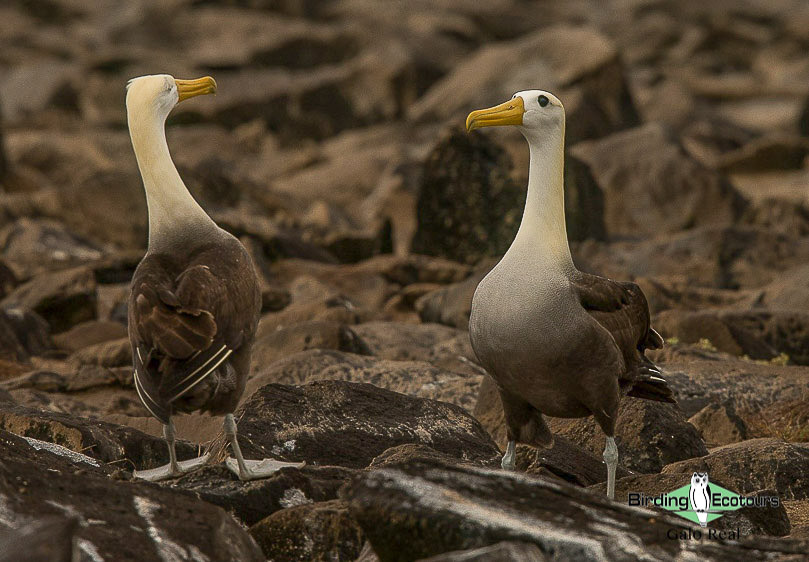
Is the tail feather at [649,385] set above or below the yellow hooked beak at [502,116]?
below

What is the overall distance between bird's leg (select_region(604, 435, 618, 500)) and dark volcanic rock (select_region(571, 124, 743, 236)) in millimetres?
17519

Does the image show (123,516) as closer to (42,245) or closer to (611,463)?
(611,463)

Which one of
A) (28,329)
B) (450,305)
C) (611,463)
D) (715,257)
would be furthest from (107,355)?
(715,257)

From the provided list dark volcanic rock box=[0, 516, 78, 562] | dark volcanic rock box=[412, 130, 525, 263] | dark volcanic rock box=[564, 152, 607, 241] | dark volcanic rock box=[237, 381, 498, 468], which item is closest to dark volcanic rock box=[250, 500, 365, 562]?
dark volcanic rock box=[237, 381, 498, 468]

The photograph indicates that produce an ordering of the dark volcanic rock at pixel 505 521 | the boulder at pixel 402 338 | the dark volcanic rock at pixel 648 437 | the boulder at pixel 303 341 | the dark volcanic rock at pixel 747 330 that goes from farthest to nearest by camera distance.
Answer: the dark volcanic rock at pixel 747 330 < the boulder at pixel 402 338 < the boulder at pixel 303 341 < the dark volcanic rock at pixel 648 437 < the dark volcanic rock at pixel 505 521

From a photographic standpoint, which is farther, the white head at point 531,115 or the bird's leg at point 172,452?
the white head at point 531,115

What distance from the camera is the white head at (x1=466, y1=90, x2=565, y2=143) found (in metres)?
8.01

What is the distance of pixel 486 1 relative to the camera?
191 feet

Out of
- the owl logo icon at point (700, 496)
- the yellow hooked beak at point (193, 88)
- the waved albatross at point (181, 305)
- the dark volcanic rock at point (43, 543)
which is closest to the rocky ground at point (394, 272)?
the dark volcanic rock at point (43, 543)

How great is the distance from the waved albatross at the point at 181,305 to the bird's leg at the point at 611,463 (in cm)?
176

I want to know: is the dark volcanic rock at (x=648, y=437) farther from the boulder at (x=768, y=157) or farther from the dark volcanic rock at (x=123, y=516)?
the boulder at (x=768, y=157)

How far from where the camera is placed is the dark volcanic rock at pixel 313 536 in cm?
661

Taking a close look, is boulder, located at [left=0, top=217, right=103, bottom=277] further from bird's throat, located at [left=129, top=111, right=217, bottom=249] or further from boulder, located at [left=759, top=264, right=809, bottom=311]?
bird's throat, located at [left=129, top=111, right=217, bottom=249]

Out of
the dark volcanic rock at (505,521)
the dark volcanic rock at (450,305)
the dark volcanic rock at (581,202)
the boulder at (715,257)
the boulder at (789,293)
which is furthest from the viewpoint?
the dark volcanic rock at (581,202)
